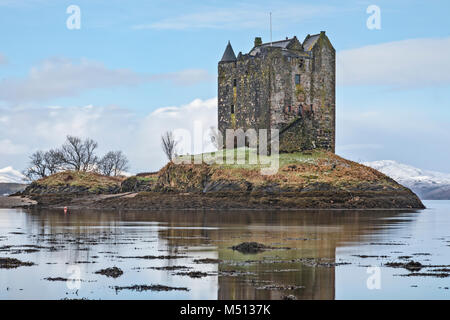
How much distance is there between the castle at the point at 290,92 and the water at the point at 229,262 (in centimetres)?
4195

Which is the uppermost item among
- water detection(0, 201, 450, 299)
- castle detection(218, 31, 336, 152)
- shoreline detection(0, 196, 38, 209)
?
castle detection(218, 31, 336, 152)

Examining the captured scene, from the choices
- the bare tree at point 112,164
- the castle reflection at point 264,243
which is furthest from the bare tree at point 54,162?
the castle reflection at point 264,243

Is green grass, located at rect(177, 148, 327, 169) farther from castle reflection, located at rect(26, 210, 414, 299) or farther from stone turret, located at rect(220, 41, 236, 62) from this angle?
castle reflection, located at rect(26, 210, 414, 299)

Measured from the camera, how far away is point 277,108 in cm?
8219

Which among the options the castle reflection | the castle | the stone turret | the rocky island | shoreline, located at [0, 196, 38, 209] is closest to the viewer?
the castle reflection

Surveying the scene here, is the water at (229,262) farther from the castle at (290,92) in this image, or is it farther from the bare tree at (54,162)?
the bare tree at (54,162)

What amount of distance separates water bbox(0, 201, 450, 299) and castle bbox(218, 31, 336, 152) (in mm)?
41954

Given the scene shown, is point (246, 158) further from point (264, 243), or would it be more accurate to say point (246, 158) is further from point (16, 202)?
point (264, 243)

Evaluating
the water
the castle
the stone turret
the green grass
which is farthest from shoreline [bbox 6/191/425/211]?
the water

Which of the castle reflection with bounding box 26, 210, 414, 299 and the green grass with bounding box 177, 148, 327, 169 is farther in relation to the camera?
the green grass with bounding box 177, 148, 327, 169

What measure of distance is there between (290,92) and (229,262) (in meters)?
59.4

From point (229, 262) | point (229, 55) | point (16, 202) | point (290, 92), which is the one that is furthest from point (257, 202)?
point (229, 262)

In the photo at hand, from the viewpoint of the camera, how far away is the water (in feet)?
61.7

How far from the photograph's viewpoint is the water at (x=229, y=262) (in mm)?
18812
